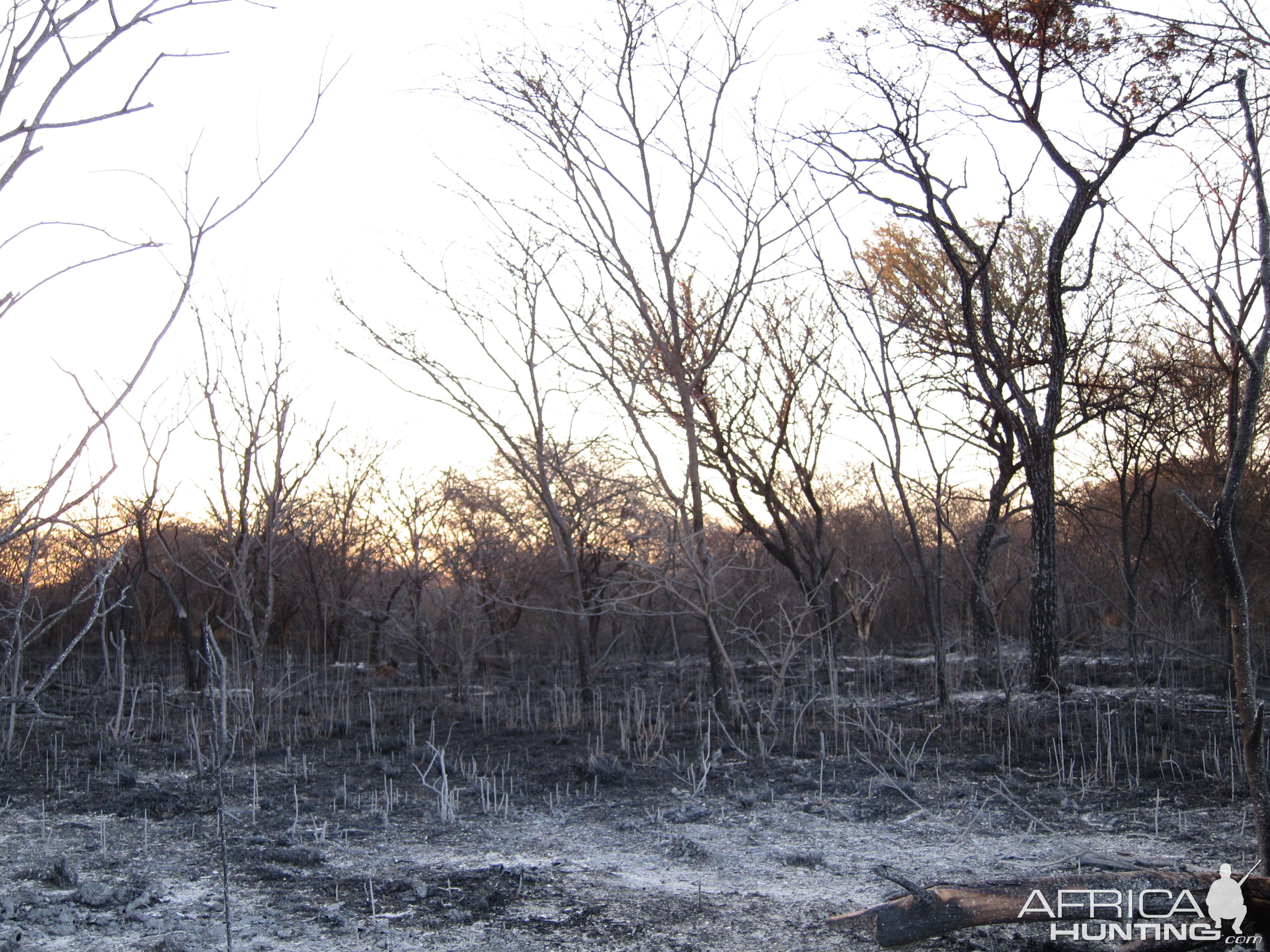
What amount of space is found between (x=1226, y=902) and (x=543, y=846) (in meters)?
3.01

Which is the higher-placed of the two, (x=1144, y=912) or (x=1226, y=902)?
(x=1226, y=902)

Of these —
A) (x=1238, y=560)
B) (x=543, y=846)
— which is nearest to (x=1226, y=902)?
(x=1238, y=560)

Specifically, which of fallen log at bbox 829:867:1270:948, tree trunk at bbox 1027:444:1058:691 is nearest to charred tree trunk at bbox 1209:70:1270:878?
fallen log at bbox 829:867:1270:948

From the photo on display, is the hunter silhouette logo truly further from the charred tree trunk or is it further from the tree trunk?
the tree trunk

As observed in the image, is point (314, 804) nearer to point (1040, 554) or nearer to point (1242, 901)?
point (1242, 901)

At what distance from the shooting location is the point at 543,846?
185 inches

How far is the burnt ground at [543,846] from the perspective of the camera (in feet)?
11.2

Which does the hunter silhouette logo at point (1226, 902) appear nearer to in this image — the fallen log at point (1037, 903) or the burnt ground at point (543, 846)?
the fallen log at point (1037, 903)

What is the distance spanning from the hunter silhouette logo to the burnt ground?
0.75 meters

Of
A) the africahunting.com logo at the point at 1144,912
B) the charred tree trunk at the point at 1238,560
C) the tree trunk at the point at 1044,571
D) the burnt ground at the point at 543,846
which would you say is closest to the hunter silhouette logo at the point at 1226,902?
the africahunting.com logo at the point at 1144,912

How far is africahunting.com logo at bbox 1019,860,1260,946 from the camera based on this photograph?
259 centimetres

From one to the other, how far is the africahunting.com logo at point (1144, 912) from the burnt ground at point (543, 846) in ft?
0.71

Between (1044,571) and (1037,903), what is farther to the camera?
(1044,571)

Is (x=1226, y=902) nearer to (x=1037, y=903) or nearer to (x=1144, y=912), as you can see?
(x=1144, y=912)
